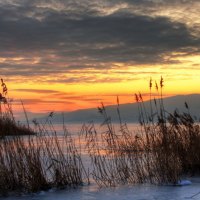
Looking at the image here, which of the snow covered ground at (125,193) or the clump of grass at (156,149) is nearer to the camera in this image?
the snow covered ground at (125,193)

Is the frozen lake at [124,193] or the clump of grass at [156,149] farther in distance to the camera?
the clump of grass at [156,149]

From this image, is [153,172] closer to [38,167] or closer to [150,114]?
[150,114]

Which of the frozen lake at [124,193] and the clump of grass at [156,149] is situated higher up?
the clump of grass at [156,149]

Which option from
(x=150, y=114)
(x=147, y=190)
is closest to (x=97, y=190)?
(x=147, y=190)

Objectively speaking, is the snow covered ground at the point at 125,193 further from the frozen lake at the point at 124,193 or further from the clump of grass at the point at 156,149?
the clump of grass at the point at 156,149

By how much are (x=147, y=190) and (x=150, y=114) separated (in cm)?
193

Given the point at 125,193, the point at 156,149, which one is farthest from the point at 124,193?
the point at 156,149

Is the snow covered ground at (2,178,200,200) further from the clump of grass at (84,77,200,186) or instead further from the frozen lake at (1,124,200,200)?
the clump of grass at (84,77,200,186)

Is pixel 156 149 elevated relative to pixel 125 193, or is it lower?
elevated

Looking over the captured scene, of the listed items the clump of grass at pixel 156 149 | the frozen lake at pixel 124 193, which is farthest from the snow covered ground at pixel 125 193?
the clump of grass at pixel 156 149

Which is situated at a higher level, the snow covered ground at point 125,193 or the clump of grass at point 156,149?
the clump of grass at point 156,149

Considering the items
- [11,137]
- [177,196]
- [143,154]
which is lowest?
[177,196]

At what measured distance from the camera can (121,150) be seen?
8.55m

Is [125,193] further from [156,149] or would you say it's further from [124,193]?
[156,149]
